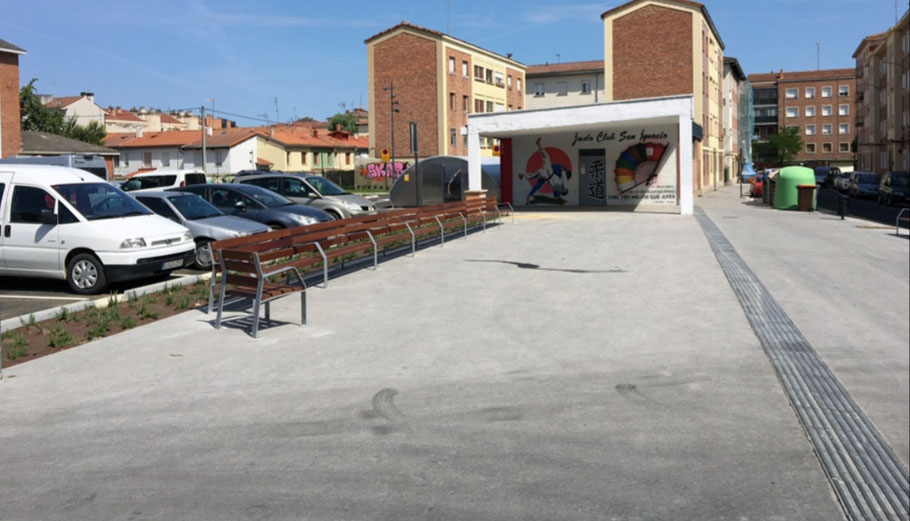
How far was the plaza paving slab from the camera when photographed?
13.7 ft

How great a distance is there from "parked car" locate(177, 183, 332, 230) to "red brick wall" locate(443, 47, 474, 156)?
151 ft

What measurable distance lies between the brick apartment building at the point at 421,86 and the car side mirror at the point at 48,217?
50787 mm

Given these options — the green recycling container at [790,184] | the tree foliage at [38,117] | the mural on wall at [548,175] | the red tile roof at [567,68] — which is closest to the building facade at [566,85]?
the red tile roof at [567,68]

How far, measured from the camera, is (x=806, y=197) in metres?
28.7

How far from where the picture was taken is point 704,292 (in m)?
10.2

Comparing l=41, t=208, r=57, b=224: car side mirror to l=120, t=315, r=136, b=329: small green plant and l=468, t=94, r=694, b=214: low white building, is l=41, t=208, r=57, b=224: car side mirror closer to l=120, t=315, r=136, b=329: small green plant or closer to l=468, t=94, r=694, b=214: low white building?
l=120, t=315, r=136, b=329: small green plant

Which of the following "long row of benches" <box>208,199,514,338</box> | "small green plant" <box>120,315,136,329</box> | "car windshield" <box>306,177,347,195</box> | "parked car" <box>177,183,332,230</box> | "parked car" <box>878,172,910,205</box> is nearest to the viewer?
"long row of benches" <box>208,199,514,338</box>

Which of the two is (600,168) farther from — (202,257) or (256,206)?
(202,257)

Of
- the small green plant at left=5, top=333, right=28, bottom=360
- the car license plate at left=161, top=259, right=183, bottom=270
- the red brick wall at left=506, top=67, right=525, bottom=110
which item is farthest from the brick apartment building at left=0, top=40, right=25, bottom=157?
the red brick wall at left=506, top=67, right=525, bottom=110

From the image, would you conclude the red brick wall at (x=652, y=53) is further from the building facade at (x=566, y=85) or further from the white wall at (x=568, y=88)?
the white wall at (x=568, y=88)

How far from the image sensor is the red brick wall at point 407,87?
62688 millimetres

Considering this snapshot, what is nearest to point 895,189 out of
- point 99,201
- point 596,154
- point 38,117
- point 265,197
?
point 596,154

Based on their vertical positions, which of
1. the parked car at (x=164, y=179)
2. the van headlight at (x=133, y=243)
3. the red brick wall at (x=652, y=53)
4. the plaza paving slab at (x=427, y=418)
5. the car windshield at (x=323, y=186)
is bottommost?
the plaza paving slab at (x=427, y=418)

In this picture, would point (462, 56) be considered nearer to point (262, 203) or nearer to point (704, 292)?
point (262, 203)
